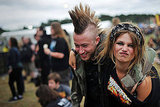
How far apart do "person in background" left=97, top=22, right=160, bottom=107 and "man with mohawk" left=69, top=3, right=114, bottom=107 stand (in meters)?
0.20

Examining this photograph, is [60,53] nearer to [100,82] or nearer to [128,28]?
[100,82]

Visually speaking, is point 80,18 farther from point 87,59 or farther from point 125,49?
point 125,49

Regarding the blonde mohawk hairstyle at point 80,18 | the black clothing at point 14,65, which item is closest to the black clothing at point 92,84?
the blonde mohawk hairstyle at point 80,18

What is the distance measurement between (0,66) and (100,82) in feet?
30.0

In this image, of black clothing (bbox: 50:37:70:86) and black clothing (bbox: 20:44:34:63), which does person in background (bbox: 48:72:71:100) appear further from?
black clothing (bbox: 20:44:34:63)

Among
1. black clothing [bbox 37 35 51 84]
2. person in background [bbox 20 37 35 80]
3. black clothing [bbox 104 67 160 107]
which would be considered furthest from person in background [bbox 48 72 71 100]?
person in background [bbox 20 37 35 80]

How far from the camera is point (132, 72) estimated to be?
1374 millimetres

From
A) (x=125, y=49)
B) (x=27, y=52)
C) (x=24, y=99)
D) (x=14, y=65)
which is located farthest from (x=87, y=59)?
(x=27, y=52)

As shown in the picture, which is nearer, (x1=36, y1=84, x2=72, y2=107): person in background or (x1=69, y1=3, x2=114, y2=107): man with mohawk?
(x1=69, y1=3, x2=114, y2=107): man with mohawk

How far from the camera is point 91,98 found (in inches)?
74.7

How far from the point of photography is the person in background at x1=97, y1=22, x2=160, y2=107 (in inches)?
51.7

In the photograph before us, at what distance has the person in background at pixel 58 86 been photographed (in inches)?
133

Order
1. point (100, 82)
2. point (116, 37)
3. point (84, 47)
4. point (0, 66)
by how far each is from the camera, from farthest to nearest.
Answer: point (0, 66) < point (100, 82) < point (84, 47) < point (116, 37)

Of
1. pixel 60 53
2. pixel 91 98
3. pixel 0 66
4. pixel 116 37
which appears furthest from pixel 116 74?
pixel 0 66
